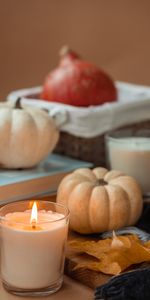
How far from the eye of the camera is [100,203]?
79 centimetres

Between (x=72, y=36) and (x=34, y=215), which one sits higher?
(x=72, y=36)

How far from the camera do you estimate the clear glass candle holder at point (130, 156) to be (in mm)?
956

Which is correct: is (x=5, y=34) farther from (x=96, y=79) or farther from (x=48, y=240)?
(x=48, y=240)

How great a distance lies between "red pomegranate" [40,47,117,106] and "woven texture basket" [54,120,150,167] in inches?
2.7

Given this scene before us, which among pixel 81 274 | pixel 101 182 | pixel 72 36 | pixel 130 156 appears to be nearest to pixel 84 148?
pixel 130 156

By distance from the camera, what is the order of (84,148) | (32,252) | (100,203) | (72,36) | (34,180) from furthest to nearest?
(72,36) < (84,148) < (34,180) < (100,203) < (32,252)

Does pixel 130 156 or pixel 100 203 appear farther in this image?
pixel 130 156

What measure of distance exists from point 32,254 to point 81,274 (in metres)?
0.07

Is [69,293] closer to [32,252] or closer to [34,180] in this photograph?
[32,252]

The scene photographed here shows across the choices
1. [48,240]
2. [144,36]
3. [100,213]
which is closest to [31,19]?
[144,36]

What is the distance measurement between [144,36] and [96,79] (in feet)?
3.78

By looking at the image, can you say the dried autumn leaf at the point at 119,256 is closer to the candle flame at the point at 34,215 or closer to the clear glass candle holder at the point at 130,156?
the candle flame at the point at 34,215

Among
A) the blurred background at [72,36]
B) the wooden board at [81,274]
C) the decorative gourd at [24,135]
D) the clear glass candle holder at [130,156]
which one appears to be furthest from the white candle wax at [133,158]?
the blurred background at [72,36]

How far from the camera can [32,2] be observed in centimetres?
193
